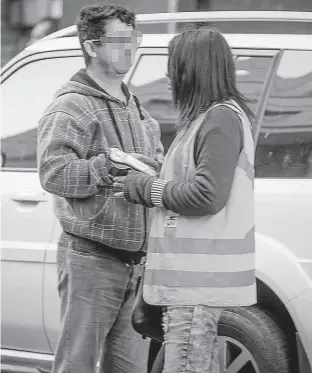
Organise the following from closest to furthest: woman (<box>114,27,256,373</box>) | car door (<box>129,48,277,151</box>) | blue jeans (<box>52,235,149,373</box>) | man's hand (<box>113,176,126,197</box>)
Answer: woman (<box>114,27,256,373</box>) < man's hand (<box>113,176,126,197</box>) < blue jeans (<box>52,235,149,373</box>) < car door (<box>129,48,277,151</box>)

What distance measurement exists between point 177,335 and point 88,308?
49 centimetres

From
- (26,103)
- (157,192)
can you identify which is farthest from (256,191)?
(26,103)

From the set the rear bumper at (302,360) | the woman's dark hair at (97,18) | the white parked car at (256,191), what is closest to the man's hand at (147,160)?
the woman's dark hair at (97,18)

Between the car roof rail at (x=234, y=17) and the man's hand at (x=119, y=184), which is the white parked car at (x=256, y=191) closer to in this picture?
the car roof rail at (x=234, y=17)

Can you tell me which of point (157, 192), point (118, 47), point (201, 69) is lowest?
point (157, 192)

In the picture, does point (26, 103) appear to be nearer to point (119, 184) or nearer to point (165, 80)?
point (165, 80)

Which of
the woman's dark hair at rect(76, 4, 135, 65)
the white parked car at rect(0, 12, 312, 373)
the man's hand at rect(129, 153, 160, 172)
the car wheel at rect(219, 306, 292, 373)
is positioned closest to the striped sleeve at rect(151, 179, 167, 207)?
the man's hand at rect(129, 153, 160, 172)

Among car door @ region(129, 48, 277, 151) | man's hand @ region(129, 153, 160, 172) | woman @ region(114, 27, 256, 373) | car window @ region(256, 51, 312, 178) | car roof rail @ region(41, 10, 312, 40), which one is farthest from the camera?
car roof rail @ region(41, 10, 312, 40)

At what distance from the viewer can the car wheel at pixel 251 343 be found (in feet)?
13.8

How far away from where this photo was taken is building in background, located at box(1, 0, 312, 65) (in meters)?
4.93

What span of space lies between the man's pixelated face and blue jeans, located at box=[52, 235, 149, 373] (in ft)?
2.31

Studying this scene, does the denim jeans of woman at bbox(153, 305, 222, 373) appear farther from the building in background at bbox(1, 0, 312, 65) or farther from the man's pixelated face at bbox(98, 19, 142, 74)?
the building in background at bbox(1, 0, 312, 65)

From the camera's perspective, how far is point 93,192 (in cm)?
348

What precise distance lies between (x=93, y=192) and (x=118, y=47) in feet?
1.84
